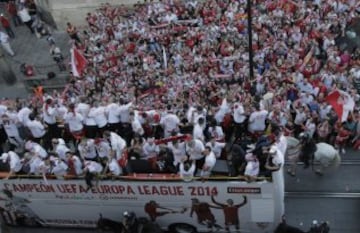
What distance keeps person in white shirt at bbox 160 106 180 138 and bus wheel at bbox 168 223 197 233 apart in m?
2.64

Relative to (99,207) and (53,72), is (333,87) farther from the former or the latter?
(53,72)

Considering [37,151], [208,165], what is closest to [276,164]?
[208,165]

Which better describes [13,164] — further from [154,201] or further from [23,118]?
[154,201]

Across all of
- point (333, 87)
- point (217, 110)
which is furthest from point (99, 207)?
point (333, 87)

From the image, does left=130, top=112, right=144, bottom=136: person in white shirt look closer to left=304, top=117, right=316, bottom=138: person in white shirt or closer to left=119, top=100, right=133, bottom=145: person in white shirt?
left=119, top=100, right=133, bottom=145: person in white shirt

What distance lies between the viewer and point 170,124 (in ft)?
57.9

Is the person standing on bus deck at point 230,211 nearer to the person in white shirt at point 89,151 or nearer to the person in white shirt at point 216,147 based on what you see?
the person in white shirt at point 216,147

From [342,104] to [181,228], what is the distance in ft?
18.9

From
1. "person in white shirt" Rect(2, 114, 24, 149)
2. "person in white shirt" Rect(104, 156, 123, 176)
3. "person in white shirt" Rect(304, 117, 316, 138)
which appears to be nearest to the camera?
"person in white shirt" Rect(104, 156, 123, 176)

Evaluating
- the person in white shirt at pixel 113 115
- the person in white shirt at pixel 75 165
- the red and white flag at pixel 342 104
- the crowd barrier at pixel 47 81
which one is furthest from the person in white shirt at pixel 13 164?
the crowd barrier at pixel 47 81

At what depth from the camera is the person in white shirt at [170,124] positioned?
57.8 feet

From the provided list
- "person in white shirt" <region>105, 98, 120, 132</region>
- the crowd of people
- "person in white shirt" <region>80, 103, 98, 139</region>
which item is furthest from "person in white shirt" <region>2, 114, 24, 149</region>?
"person in white shirt" <region>105, 98, 120, 132</region>

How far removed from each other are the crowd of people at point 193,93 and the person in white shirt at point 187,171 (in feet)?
0.09

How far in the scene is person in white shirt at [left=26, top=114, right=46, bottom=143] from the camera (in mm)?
18456
